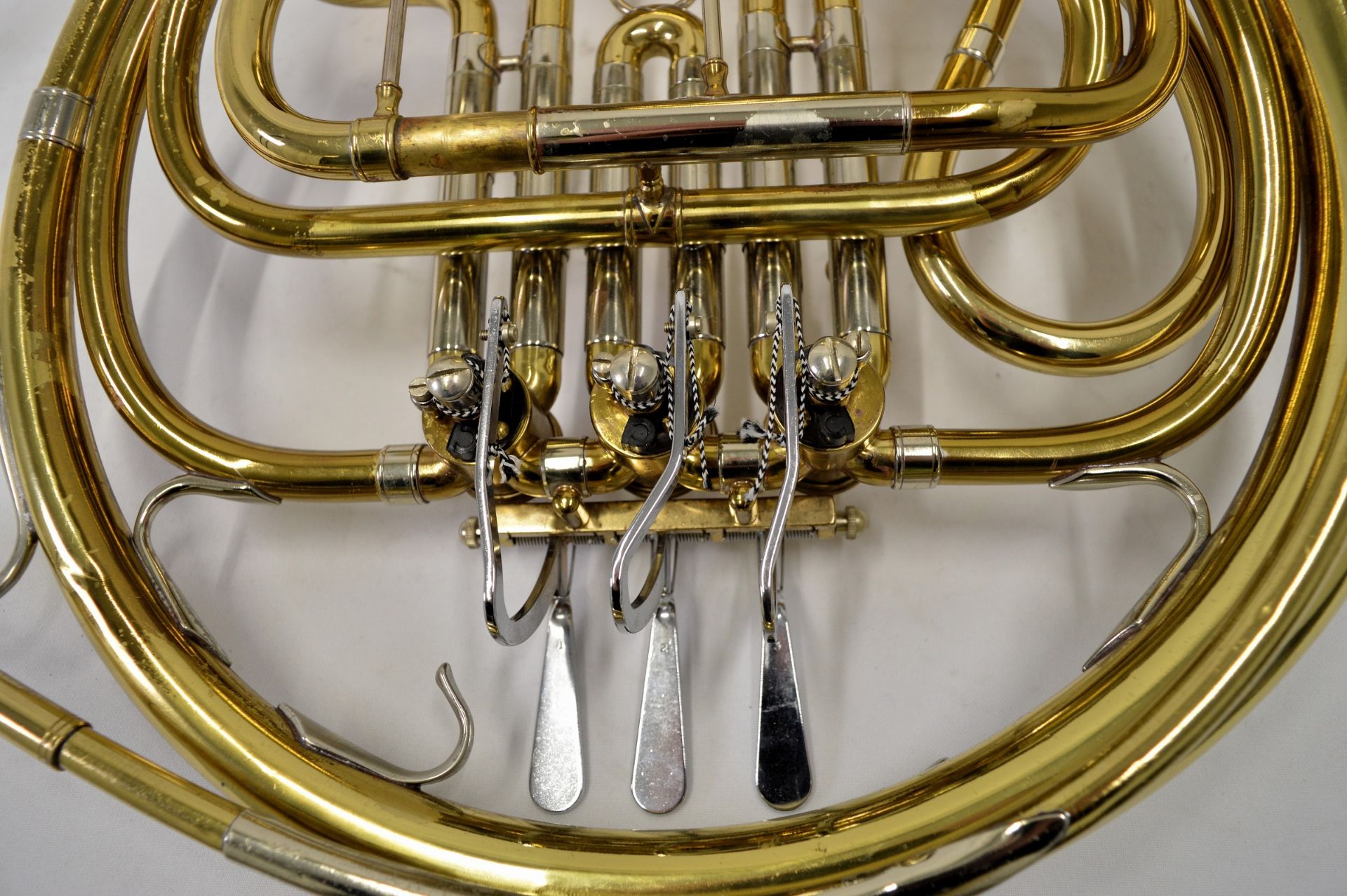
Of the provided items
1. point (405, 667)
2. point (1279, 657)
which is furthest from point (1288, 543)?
point (405, 667)

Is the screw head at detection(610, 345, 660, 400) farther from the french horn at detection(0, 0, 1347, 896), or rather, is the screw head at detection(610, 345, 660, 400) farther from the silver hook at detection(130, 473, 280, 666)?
the silver hook at detection(130, 473, 280, 666)

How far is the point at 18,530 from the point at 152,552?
113 millimetres

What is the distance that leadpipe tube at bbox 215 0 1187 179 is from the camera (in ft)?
2.39

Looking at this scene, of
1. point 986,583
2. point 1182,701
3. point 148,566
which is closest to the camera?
point 1182,701

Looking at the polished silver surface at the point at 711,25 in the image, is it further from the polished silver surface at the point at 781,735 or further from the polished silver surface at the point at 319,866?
the polished silver surface at the point at 319,866

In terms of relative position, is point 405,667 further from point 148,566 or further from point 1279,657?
point 1279,657

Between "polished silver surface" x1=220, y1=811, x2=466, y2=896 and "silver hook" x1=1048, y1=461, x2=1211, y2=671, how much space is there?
532mm

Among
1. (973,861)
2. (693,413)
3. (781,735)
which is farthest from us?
(781,735)

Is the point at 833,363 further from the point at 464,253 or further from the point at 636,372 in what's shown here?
the point at 464,253

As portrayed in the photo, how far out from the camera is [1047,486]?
895 millimetres

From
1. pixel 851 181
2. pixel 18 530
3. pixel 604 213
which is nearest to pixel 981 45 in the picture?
pixel 851 181

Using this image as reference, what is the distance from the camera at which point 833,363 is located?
0.62m

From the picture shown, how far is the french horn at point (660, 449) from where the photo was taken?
2.12 feet

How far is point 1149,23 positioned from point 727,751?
74 cm
